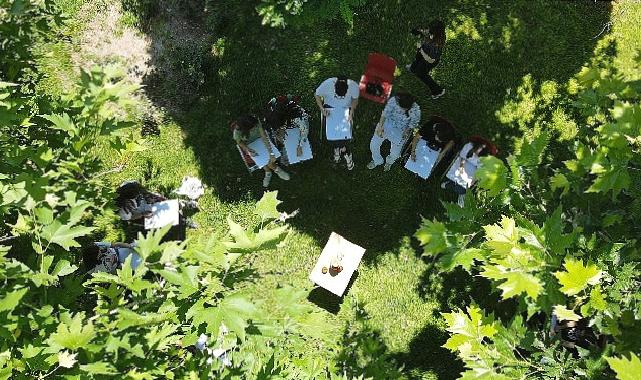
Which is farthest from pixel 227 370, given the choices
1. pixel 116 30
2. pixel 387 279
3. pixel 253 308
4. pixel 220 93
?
pixel 116 30

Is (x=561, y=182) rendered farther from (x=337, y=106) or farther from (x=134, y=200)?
(x=134, y=200)

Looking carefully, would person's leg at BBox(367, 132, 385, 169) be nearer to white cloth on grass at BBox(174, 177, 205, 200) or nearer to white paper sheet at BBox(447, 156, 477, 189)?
white paper sheet at BBox(447, 156, 477, 189)

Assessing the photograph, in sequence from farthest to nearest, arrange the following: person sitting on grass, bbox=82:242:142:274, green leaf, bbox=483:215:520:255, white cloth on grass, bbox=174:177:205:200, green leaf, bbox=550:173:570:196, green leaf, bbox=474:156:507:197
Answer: white cloth on grass, bbox=174:177:205:200
person sitting on grass, bbox=82:242:142:274
green leaf, bbox=474:156:507:197
green leaf, bbox=550:173:570:196
green leaf, bbox=483:215:520:255

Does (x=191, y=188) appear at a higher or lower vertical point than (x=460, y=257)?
lower

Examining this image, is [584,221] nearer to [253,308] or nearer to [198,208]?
[253,308]

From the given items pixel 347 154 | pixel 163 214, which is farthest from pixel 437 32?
pixel 163 214

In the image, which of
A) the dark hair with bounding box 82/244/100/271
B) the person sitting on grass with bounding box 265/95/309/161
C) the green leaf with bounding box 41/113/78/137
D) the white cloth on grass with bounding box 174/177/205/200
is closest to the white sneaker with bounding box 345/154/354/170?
the person sitting on grass with bounding box 265/95/309/161
